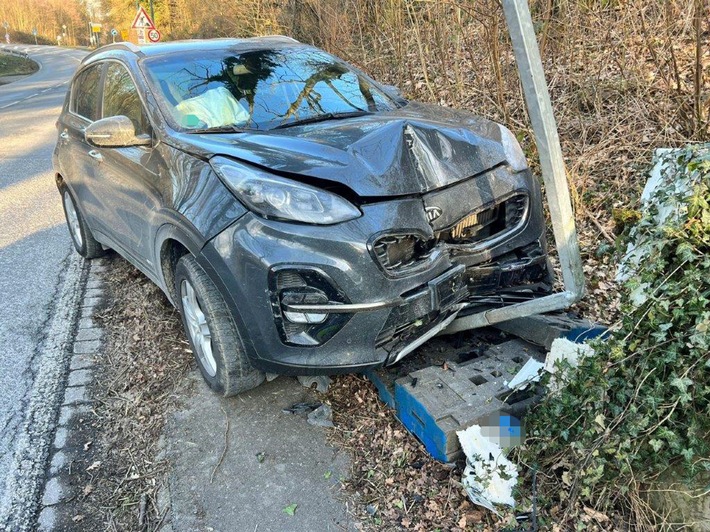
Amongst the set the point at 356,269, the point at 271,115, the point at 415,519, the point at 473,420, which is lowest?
the point at 415,519

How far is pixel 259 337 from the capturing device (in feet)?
8.19

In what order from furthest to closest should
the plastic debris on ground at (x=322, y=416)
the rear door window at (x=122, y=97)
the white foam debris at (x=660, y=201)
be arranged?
1. the rear door window at (x=122, y=97)
2. the plastic debris on ground at (x=322, y=416)
3. the white foam debris at (x=660, y=201)

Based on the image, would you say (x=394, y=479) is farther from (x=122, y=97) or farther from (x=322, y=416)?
(x=122, y=97)

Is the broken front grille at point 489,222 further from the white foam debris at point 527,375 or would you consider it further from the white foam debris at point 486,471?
the white foam debris at point 486,471

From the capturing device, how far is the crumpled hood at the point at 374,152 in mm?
2492

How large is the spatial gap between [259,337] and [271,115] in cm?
145

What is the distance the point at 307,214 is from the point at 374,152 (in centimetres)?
47

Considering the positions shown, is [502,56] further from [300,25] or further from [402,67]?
Result: [300,25]

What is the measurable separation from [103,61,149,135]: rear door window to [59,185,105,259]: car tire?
1296 mm

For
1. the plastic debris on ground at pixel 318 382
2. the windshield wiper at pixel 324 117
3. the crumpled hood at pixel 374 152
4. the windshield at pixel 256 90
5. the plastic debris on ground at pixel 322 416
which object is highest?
the windshield at pixel 256 90

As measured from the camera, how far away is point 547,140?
2.39 metres

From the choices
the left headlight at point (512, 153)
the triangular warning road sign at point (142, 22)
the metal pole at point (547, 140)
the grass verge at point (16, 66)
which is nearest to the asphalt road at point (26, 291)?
the metal pole at point (547, 140)

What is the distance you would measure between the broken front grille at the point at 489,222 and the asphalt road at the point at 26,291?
237 centimetres

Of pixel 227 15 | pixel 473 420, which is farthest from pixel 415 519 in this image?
pixel 227 15
